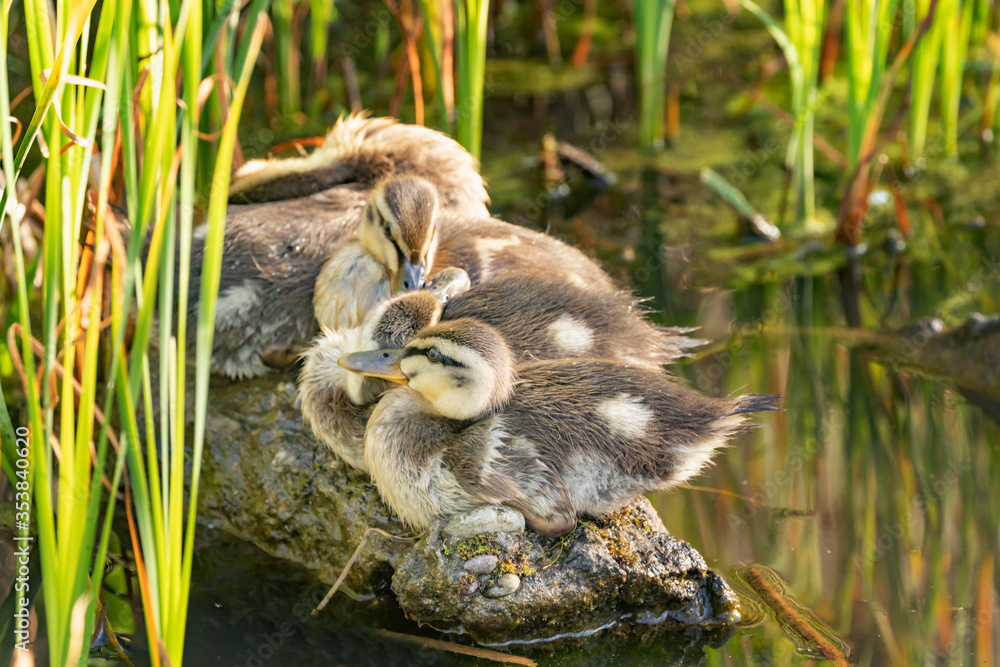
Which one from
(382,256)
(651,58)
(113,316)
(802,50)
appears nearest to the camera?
(113,316)

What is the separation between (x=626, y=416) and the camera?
2.53 m

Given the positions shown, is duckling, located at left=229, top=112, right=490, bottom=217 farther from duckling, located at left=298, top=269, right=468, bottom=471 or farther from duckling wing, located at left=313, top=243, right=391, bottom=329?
duckling, located at left=298, top=269, right=468, bottom=471

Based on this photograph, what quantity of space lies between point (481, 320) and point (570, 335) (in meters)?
0.26

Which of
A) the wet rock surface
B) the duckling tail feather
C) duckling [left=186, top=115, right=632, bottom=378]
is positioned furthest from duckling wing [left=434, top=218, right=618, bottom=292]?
the wet rock surface

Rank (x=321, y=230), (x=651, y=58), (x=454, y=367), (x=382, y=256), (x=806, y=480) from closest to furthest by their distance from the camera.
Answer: (x=454, y=367), (x=382, y=256), (x=806, y=480), (x=321, y=230), (x=651, y=58)

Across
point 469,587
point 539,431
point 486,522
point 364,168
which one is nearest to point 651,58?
point 364,168

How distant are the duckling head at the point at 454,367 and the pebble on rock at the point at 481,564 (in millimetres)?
368

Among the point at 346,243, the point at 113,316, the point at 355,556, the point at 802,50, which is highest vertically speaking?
the point at 802,50

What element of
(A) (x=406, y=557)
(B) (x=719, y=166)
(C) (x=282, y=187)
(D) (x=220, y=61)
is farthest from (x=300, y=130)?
(A) (x=406, y=557)

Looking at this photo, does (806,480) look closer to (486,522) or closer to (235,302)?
(486,522)

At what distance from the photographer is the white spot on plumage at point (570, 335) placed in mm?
2832

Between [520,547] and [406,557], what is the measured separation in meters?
0.32

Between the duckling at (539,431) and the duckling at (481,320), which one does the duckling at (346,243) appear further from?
the duckling at (539,431)

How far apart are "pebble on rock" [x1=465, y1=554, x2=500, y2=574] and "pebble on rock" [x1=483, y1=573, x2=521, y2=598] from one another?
0.14 ft
